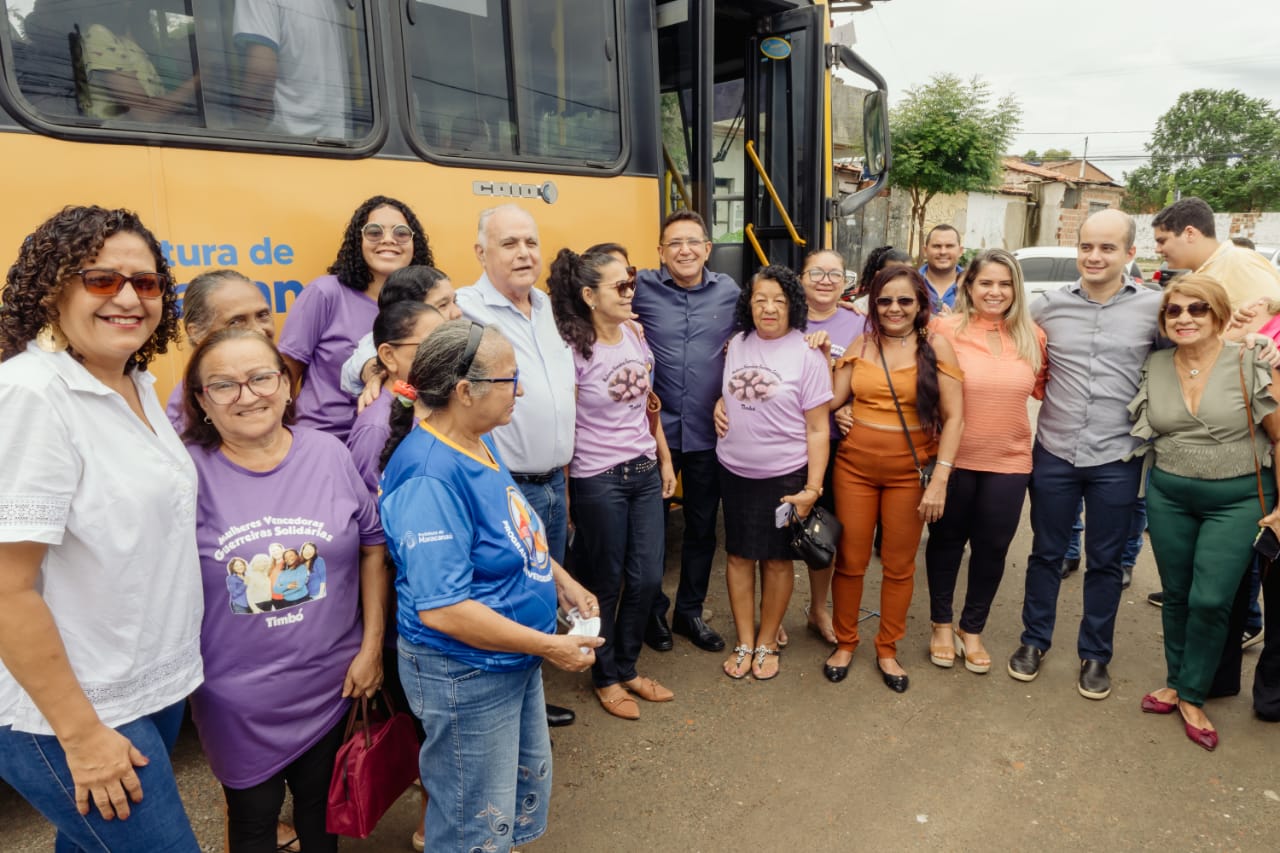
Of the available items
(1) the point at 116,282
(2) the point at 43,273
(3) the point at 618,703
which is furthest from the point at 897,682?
(2) the point at 43,273

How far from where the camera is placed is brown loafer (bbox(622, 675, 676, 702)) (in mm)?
3580

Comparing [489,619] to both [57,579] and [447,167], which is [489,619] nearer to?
[57,579]

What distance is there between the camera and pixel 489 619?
1807mm

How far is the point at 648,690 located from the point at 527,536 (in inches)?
72.3

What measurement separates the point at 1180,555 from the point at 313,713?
10.9 feet

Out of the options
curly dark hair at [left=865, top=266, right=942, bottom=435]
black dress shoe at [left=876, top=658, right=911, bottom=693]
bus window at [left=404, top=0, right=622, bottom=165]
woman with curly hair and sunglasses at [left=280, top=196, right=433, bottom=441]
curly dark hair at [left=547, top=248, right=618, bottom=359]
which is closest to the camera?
woman with curly hair and sunglasses at [left=280, top=196, right=433, bottom=441]

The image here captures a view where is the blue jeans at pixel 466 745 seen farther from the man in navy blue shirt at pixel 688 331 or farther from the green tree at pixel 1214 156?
the green tree at pixel 1214 156

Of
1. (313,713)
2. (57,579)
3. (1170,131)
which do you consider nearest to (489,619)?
(313,713)

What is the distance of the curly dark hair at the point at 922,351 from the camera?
343 cm

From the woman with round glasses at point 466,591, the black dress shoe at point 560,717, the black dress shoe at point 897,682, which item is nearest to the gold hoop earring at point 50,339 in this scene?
the woman with round glasses at point 466,591

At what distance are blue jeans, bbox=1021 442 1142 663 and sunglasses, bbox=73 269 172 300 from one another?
3466 millimetres

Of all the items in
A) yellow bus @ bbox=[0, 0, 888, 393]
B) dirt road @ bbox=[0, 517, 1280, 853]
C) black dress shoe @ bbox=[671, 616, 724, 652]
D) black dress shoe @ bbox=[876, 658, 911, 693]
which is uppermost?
yellow bus @ bbox=[0, 0, 888, 393]

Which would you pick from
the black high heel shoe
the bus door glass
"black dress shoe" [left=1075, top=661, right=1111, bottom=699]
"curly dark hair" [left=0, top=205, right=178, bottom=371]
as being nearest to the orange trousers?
the black high heel shoe

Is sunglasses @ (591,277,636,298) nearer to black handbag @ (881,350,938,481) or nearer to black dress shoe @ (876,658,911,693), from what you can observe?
black handbag @ (881,350,938,481)
